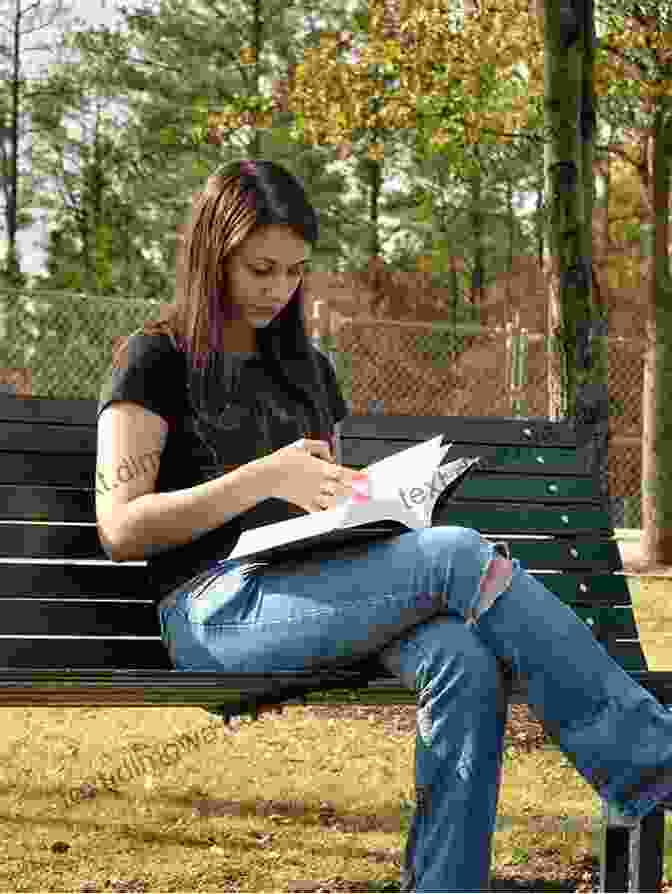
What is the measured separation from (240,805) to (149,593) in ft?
3.18

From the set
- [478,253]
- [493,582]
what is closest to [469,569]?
[493,582]

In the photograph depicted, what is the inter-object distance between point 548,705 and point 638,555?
9157 mm

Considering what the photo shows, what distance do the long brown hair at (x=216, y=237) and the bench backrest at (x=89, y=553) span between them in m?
0.46

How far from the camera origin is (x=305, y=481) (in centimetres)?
275

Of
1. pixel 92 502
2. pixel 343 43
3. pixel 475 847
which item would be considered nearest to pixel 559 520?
pixel 92 502

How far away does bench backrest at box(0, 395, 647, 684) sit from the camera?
329 cm

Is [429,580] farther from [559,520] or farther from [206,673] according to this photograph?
[559,520]

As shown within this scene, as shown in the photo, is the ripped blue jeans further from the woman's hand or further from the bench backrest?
the bench backrest

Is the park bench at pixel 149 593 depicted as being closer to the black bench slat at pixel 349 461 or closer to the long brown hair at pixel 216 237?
the black bench slat at pixel 349 461

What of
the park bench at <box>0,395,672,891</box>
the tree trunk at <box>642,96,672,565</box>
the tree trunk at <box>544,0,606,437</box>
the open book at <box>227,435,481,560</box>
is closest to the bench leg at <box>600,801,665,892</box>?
the park bench at <box>0,395,672,891</box>

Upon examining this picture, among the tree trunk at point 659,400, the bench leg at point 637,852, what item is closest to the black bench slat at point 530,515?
the bench leg at point 637,852

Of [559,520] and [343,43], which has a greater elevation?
[343,43]

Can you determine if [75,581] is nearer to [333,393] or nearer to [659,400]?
[333,393]

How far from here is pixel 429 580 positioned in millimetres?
2598
